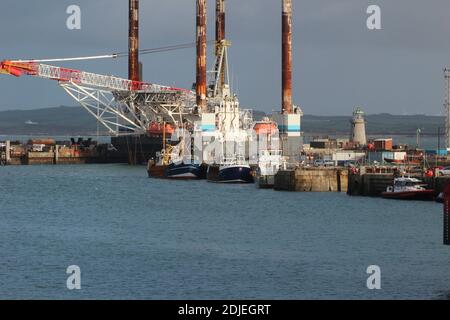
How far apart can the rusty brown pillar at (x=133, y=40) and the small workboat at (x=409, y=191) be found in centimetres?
7472

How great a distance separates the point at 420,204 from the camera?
3275 inches

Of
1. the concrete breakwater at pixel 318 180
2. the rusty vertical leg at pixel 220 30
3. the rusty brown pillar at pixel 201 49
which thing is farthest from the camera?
the rusty vertical leg at pixel 220 30

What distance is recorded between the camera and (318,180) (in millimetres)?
95625

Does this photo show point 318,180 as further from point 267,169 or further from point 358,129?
point 358,129

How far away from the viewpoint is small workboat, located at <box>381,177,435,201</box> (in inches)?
3391

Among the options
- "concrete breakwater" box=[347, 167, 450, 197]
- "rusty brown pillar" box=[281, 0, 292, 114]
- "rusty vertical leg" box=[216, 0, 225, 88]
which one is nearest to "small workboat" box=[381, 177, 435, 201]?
"concrete breakwater" box=[347, 167, 450, 197]

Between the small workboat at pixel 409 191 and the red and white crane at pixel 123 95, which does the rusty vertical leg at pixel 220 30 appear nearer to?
the red and white crane at pixel 123 95

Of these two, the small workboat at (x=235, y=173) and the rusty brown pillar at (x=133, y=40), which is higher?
the rusty brown pillar at (x=133, y=40)

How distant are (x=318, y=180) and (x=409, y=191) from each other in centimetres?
1083

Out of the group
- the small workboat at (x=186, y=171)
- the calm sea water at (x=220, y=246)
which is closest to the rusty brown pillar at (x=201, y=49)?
the small workboat at (x=186, y=171)

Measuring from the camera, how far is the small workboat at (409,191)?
283 feet

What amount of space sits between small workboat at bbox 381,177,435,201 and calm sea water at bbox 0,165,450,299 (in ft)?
5.17

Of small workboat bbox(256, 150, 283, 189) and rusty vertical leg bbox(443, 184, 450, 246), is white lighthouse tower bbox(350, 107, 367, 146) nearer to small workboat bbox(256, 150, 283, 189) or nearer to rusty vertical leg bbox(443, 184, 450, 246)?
small workboat bbox(256, 150, 283, 189)
